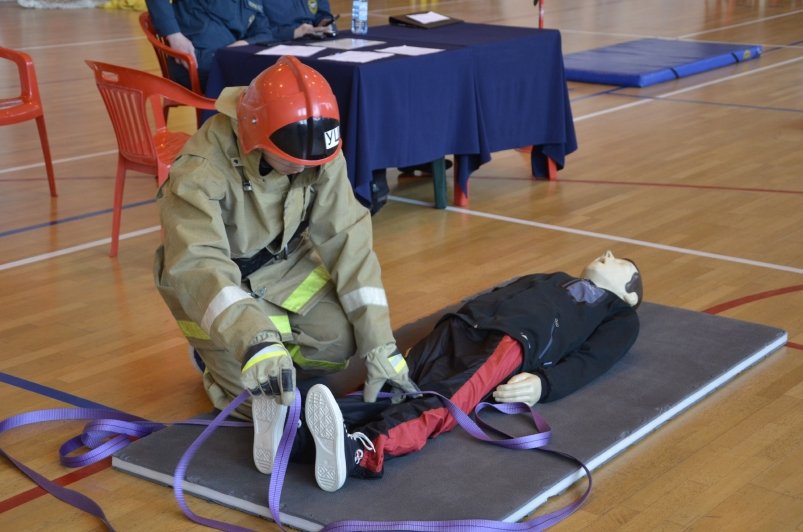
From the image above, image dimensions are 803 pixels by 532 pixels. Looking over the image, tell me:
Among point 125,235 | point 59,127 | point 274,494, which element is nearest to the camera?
point 274,494

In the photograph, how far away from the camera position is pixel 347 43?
5176 mm

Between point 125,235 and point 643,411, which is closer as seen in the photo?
point 643,411

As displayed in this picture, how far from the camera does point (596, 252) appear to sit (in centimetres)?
453

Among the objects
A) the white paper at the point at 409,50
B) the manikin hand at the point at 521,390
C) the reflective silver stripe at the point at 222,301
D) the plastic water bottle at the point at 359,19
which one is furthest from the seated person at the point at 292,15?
the reflective silver stripe at the point at 222,301

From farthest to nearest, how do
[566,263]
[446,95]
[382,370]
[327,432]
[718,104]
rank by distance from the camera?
[718,104]
[446,95]
[566,263]
[382,370]
[327,432]

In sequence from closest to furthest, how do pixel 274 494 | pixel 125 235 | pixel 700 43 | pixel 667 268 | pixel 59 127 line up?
pixel 274 494 < pixel 667 268 < pixel 125 235 < pixel 59 127 < pixel 700 43

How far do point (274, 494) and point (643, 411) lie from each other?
1.06 metres

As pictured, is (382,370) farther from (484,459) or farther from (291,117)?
(291,117)

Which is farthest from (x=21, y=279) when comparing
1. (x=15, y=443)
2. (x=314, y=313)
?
(x=314, y=313)

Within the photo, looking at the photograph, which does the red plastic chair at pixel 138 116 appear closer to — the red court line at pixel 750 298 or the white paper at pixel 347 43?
the white paper at pixel 347 43

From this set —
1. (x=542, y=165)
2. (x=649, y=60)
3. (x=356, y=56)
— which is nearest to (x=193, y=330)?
(x=356, y=56)

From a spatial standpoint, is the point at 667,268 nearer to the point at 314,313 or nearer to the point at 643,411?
the point at 643,411

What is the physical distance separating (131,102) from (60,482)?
2046 mm

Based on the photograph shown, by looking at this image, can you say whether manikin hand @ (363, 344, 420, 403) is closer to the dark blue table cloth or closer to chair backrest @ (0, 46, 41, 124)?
the dark blue table cloth
